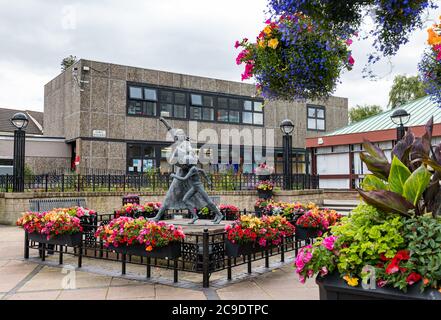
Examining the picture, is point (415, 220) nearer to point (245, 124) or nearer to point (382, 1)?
point (382, 1)

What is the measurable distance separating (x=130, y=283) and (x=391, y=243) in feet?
14.0

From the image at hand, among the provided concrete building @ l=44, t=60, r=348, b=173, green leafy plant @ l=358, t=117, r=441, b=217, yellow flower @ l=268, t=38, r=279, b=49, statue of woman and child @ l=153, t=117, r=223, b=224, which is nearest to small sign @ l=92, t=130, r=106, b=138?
concrete building @ l=44, t=60, r=348, b=173

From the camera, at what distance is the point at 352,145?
68.7 feet

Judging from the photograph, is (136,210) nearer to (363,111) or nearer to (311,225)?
(311,225)

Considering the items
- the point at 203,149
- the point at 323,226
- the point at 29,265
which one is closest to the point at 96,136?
the point at 203,149

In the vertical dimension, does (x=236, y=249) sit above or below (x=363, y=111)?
below

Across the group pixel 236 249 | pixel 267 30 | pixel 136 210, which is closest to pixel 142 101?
pixel 136 210

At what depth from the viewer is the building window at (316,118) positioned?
27678 millimetres

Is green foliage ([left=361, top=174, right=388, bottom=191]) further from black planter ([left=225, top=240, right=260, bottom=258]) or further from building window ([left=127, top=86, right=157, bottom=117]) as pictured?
building window ([left=127, top=86, right=157, bottom=117])

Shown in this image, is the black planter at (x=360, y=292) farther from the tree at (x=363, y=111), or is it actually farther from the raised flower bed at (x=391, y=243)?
the tree at (x=363, y=111)

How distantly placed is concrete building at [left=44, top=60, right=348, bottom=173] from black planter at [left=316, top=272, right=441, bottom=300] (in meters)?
15.2

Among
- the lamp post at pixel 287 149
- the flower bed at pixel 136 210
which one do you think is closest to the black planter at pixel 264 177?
the lamp post at pixel 287 149

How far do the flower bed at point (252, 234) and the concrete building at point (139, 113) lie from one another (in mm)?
11791

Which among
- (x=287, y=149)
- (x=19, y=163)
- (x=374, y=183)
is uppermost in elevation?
(x=287, y=149)
